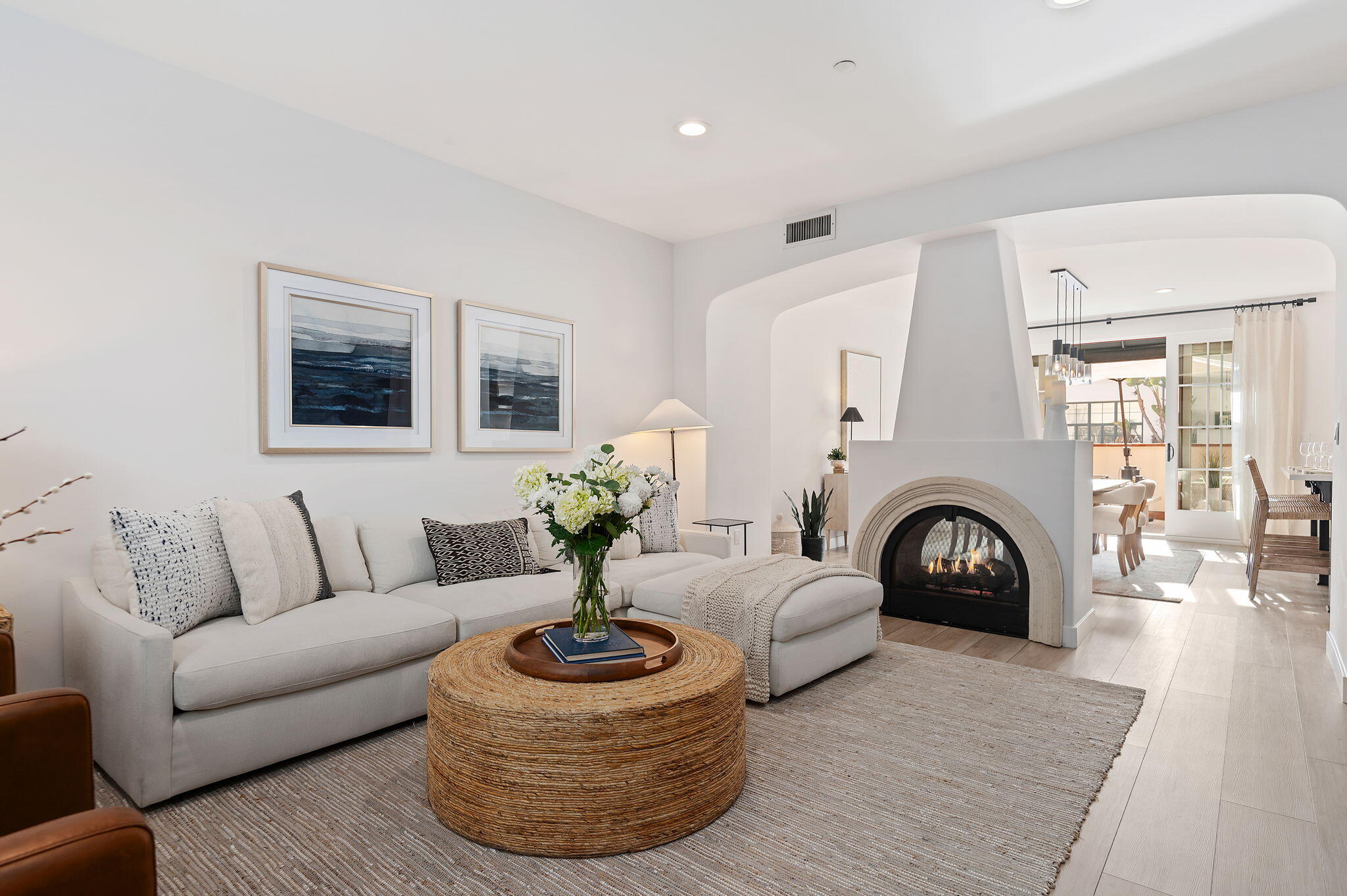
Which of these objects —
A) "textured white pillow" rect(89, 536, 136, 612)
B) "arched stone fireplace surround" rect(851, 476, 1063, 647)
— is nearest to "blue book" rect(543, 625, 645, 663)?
"textured white pillow" rect(89, 536, 136, 612)

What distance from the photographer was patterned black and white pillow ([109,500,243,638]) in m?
2.28

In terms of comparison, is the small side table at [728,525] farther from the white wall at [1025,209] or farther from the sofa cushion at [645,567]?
the sofa cushion at [645,567]

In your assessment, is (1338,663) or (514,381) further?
(514,381)

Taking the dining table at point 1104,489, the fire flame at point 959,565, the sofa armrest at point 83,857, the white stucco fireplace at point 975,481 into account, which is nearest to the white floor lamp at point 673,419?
the white stucco fireplace at point 975,481

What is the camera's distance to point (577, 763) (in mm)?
1764

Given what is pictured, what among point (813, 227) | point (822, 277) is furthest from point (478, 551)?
point (822, 277)

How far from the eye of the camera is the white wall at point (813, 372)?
6410 millimetres

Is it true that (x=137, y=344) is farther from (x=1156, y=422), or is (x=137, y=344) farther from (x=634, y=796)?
(x=1156, y=422)

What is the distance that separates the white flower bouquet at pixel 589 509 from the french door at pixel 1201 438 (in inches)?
301

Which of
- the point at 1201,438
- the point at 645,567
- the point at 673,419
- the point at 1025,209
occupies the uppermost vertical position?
the point at 1025,209

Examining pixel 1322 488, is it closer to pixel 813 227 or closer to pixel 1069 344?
pixel 1069 344

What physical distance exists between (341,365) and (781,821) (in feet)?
8.97

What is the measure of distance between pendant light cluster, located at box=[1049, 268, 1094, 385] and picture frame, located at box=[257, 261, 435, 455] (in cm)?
489

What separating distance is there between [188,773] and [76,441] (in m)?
1.38
